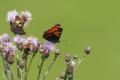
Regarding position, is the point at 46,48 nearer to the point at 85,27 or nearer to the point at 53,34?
the point at 53,34

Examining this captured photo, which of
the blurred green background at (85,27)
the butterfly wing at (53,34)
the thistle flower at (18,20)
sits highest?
the blurred green background at (85,27)

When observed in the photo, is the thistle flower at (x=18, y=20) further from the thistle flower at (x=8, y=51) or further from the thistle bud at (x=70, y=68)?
the thistle bud at (x=70, y=68)

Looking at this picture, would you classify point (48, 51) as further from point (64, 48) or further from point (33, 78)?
point (64, 48)

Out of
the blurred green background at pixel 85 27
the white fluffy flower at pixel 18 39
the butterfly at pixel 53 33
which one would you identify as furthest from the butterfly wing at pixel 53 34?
the blurred green background at pixel 85 27

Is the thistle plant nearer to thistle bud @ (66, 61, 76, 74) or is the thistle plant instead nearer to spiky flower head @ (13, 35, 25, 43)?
spiky flower head @ (13, 35, 25, 43)

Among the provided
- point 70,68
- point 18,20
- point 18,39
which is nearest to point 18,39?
point 18,39

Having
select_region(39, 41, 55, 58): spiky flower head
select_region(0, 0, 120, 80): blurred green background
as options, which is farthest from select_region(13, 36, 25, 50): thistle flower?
select_region(0, 0, 120, 80): blurred green background
